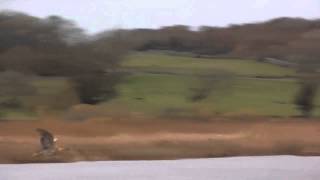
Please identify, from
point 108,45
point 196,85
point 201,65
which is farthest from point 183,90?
point 108,45

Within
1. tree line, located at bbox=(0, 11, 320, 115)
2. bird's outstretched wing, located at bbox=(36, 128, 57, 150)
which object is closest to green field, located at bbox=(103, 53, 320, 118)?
tree line, located at bbox=(0, 11, 320, 115)

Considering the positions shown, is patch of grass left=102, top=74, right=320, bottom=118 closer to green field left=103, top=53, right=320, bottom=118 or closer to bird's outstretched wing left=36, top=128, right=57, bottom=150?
green field left=103, top=53, right=320, bottom=118

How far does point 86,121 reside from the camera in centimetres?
1512

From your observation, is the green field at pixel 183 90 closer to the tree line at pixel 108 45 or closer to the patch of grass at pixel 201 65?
the patch of grass at pixel 201 65

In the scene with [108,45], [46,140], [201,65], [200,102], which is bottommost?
[46,140]

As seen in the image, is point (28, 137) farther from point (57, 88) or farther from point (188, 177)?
point (188, 177)

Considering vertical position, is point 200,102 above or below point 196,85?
below

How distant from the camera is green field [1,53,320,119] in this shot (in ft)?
50.9

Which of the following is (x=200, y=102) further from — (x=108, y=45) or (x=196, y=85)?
(x=108, y=45)

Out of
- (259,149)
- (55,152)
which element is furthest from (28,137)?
(259,149)

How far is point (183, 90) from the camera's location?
635 inches

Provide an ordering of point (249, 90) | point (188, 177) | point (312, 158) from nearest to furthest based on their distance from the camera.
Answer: point (188, 177) < point (312, 158) < point (249, 90)

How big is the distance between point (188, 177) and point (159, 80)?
6.47 meters

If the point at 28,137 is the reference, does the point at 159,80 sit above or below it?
above
